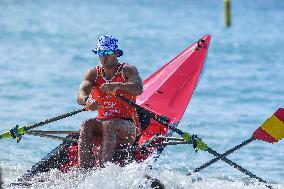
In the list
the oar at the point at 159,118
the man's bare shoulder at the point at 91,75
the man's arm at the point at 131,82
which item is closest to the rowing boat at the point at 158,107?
the oar at the point at 159,118

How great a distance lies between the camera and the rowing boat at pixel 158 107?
12.0 meters

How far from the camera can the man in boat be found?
37.3 feet

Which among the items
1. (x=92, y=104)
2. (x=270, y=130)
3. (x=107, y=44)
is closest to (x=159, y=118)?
(x=92, y=104)

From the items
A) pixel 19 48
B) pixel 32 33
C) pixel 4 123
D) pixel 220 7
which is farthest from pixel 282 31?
pixel 4 123

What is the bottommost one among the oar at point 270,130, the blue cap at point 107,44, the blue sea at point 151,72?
the blue sea at point 151,72

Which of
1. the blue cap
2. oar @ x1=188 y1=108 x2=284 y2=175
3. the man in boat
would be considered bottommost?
oar @ x1=188 y1=108 x2=284 y2=175

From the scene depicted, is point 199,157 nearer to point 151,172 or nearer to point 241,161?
point 241,161

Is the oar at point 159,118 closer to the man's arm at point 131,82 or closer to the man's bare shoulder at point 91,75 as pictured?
the man's arm at point 131,82

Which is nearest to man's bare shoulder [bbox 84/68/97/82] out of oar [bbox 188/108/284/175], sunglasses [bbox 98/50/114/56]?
sunglasses [bbox 98/50/114/56]

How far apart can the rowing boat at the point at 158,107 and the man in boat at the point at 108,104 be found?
0.69ft

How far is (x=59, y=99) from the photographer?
72.6ft

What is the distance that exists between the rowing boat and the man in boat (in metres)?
0.21

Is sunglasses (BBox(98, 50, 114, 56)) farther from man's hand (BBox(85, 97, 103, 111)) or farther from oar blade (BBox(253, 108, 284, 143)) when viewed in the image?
oar blade (BBox(253, 108, 284, 143))

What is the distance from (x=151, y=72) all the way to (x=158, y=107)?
12.8 metres
